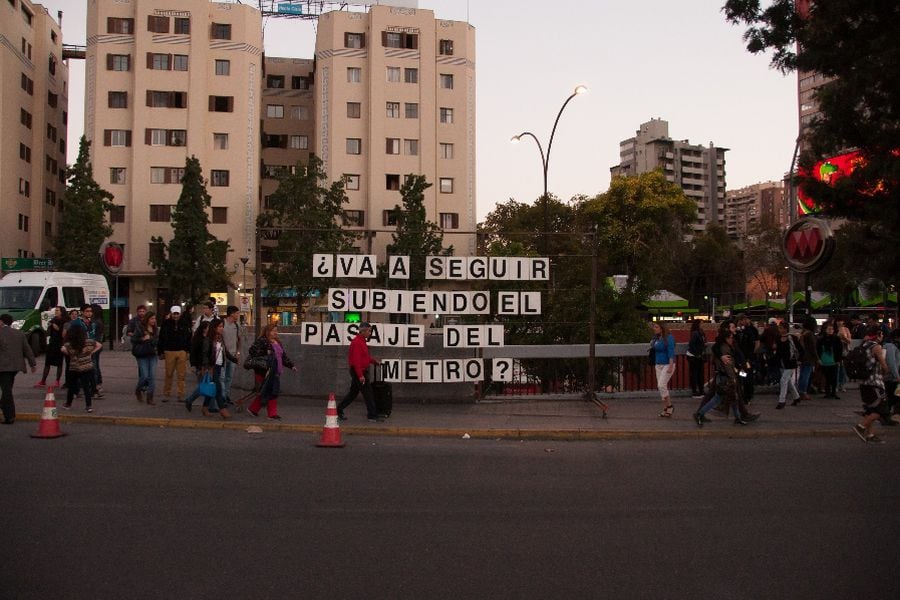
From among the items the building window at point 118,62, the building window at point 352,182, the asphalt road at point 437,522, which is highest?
the building window at point 118,62

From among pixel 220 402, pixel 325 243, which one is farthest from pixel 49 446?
pixel 325 243

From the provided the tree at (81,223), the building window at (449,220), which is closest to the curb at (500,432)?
the tree at (81,223)

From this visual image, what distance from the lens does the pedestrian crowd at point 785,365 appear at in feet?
41.6

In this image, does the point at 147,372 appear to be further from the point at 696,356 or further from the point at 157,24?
the point at 157,24

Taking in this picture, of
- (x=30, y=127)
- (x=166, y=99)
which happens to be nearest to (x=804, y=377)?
(x=166, y=99)

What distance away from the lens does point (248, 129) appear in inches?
2169

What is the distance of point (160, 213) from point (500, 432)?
45422 millimetres

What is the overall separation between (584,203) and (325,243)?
2659 centimetres

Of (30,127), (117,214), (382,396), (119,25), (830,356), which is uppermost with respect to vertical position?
(119,25)

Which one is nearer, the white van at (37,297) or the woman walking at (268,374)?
the woman walking at (268,374)

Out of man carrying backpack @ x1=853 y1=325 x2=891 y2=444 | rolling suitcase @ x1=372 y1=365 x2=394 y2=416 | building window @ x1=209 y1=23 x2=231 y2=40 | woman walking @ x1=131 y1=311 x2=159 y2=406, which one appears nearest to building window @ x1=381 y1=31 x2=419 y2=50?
building window @ x1=209 y1=23 x2=231 y2=40

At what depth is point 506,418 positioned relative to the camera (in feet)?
47.2

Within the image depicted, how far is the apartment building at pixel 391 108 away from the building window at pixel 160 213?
1087 centimetres

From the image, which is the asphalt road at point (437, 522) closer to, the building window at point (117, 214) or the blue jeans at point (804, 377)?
the blue jeans at point (804, 377)
